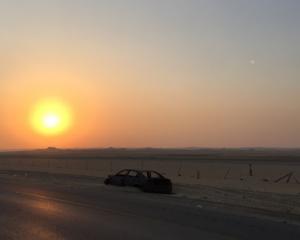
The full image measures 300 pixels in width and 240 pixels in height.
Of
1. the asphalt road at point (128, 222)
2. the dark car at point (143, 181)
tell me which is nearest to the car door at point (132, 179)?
the dark car at point (143, 181)

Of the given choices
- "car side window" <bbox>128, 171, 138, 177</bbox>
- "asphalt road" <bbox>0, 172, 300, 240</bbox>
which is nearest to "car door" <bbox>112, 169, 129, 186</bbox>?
"car side window" <bbox>128, 171, 138, 177</bbox>

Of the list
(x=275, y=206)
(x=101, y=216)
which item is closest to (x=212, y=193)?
(x=275, y=206)

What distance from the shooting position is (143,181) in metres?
32.7

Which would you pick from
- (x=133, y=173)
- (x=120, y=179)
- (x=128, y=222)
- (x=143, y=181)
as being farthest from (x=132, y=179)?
(x=128, y=222)

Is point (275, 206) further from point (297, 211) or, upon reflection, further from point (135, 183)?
point (135, 183)

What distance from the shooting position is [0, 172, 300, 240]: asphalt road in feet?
45.1

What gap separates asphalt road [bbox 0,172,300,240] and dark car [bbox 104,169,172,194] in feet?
27.7

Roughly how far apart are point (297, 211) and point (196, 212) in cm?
465

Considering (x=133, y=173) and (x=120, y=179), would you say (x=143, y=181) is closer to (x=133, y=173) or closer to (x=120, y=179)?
(x=120, y=179)

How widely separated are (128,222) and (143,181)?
16607mm

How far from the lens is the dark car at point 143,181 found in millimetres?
31734

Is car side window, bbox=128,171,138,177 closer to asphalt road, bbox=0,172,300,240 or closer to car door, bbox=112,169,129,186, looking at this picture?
car door, bbox=112,169,129,186

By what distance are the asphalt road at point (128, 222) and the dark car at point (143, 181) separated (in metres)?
8.43

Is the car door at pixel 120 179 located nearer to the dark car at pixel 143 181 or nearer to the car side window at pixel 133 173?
the dark car at pixel 143 181
